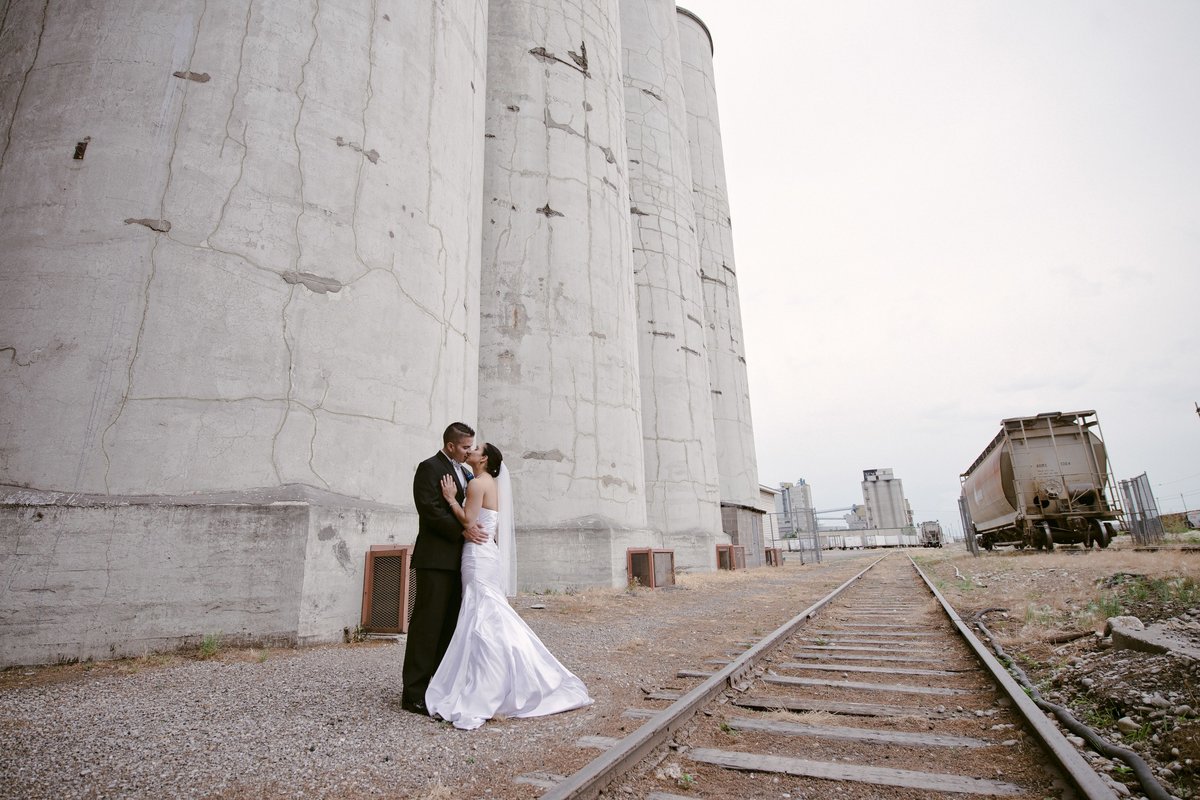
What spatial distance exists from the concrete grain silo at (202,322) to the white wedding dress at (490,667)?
2.30m

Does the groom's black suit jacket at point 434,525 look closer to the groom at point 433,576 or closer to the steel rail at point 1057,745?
the groom at point 433,576

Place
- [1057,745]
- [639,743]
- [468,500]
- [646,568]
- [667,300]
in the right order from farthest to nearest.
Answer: [667,300] → [646,568] → [468,500] → [639,743] → [1057,745]

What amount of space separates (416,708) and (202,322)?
4128mm

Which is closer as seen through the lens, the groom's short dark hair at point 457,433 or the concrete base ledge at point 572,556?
the groom's short dark hair at point 457,433

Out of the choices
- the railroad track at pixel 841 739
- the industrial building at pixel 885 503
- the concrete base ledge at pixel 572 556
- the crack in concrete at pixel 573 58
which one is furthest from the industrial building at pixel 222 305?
the industrial building at pixel 885 503

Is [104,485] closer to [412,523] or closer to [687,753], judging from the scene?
[412,523]

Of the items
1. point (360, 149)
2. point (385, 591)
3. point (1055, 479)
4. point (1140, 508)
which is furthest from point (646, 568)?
point (1140, 508)

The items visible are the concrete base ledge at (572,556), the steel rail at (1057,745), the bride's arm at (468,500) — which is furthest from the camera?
the concrete base ledge at (572,556)

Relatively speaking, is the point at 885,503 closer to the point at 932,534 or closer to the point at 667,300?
the point at 932,534

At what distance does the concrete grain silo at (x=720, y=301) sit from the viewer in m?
24.3

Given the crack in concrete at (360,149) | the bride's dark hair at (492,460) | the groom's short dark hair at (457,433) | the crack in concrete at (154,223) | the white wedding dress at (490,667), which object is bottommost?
the white wedding dress at (490,667)

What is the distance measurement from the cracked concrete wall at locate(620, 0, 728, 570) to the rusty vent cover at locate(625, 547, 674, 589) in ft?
13.9

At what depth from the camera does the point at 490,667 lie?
12.0 feet

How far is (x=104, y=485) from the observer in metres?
5.06
